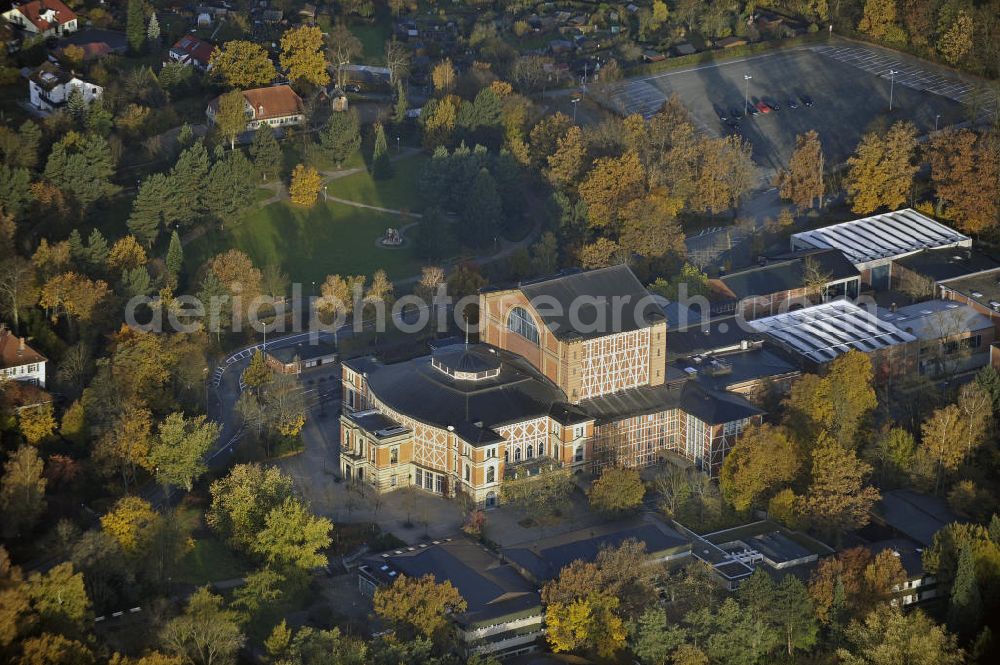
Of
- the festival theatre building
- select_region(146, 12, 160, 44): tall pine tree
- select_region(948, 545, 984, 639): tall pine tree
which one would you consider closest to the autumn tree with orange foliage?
the festival theatre building

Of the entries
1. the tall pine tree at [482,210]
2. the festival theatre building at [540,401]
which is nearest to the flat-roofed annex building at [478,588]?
the festival theatre building at [540,401]

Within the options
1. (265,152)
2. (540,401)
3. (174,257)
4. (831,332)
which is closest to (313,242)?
(265,152)

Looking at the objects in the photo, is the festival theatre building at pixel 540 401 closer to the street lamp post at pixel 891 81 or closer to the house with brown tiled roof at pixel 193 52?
the house with brown tiled roof at pixel 193 52

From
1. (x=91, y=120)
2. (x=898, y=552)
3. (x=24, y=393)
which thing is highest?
(x=91, y=120)

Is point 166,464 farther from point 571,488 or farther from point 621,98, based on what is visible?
point 621,98

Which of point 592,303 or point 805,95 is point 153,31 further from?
point 592,303

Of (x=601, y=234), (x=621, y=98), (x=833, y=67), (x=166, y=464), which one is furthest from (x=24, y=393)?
(x=833, y=67)
